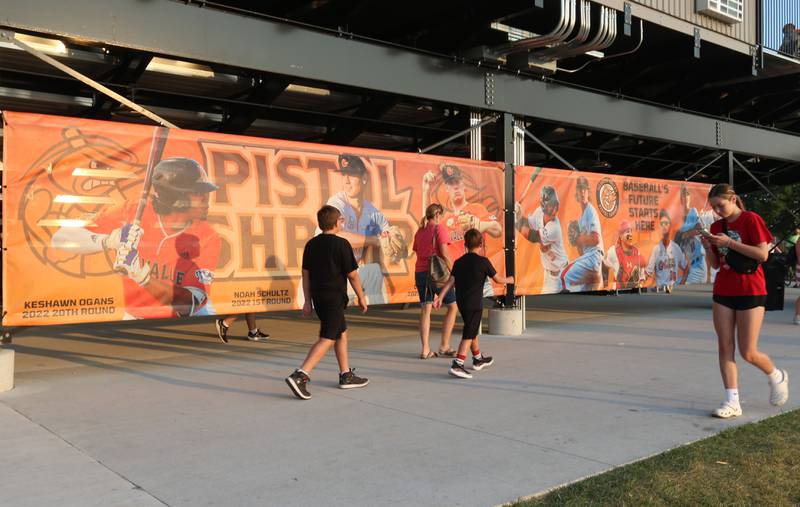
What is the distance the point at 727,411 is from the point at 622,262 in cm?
736

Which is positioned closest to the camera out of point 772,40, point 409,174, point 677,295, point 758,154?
point 409,174

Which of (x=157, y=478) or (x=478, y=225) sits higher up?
(x=478, y=225)

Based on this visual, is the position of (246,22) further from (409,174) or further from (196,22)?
(409,174)

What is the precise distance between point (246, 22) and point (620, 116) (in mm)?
6856

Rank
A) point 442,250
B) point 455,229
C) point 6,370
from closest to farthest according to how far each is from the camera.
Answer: point 6,370 < point 442,250 < point 455,229

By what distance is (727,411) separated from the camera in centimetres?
555

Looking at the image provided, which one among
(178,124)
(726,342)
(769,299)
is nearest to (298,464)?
(726,342)

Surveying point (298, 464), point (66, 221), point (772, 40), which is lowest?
point (298, 464)

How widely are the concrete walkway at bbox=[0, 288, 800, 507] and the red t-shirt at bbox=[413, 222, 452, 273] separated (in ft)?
3.80

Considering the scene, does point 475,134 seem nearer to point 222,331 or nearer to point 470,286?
point 470,286

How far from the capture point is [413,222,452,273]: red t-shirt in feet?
27.3

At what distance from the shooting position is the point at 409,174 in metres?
9.85

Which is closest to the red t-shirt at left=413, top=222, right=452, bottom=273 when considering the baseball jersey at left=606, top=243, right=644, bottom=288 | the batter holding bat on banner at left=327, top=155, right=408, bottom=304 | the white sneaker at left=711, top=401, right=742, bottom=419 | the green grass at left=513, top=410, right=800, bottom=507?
the batter holding bat on banner at left=327, top=155, right=408, bottom=304

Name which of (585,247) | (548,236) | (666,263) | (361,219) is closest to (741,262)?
(361,219)
